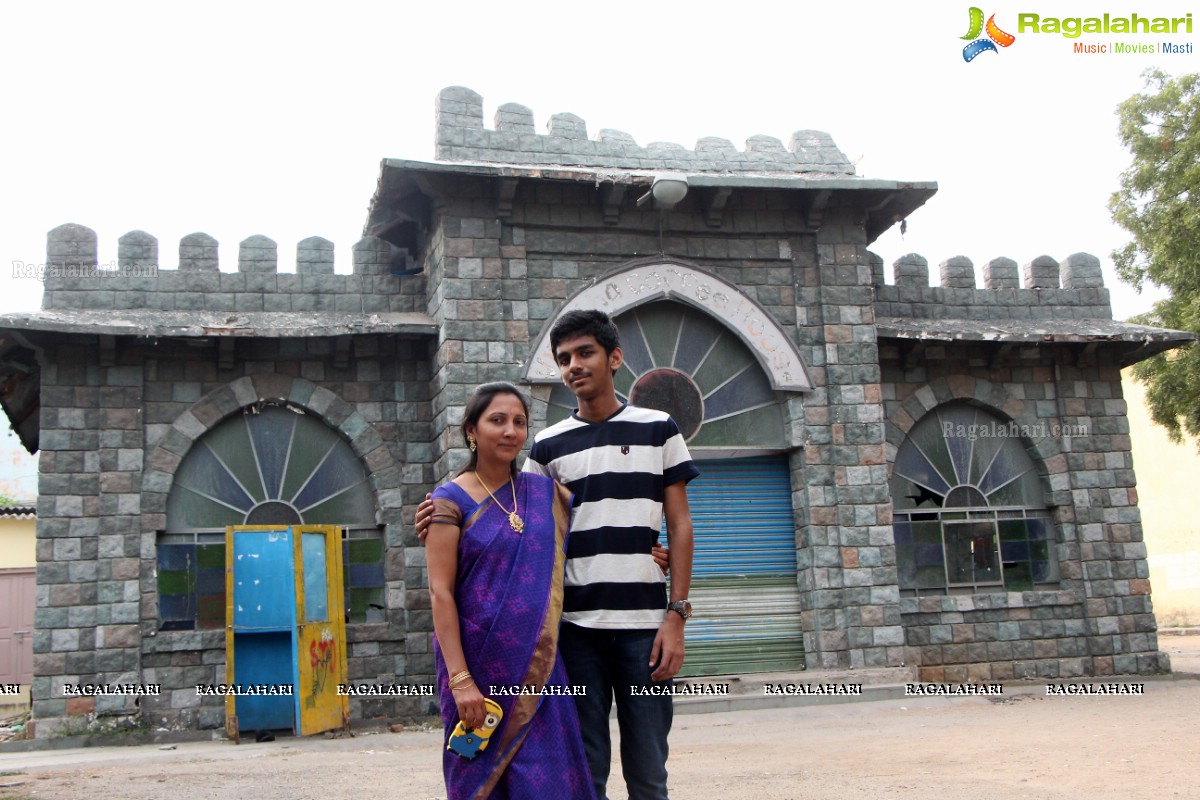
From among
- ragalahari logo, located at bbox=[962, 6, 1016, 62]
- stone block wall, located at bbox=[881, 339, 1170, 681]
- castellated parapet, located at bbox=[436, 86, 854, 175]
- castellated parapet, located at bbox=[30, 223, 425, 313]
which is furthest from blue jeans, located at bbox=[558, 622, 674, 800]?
ragalahari logo, located at bbox=[962, 6, 1016, 62]

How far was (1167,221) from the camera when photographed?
14359mm

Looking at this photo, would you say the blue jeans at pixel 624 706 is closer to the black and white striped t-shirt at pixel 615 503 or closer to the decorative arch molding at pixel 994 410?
the black and white striped t-shirt at pixel 615 503

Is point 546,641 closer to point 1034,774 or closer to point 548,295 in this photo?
point 1034,774

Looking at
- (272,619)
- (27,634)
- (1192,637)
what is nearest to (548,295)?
(272,619)

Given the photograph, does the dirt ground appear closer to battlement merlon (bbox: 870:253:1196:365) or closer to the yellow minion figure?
the yellow minion figure

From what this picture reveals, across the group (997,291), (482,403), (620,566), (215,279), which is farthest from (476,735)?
(997,291)

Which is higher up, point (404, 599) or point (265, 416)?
point (265, 416)

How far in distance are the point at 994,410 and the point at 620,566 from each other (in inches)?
368

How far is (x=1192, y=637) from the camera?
72.7ft

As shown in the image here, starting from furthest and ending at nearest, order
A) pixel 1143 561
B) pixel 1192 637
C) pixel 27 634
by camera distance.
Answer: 1. pixel 1192 637
2. pixel 27 634
3. pixel 1143 561

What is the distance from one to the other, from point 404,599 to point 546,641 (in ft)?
23.2

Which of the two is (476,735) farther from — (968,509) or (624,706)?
(968,509)

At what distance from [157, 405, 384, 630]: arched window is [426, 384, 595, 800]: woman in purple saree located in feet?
23.3

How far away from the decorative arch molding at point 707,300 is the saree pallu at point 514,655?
6815 millimetres
